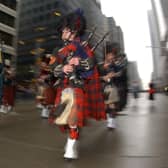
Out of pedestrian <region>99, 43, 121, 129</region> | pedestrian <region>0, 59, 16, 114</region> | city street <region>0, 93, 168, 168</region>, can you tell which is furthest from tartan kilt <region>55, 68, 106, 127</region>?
pedestrian <region>0, 59, 16, 114</region>

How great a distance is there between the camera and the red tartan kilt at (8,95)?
37.8 ft

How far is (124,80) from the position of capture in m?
8.80

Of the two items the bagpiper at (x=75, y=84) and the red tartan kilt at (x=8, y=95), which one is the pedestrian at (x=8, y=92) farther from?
the bagpiper at (x=75, y=84)

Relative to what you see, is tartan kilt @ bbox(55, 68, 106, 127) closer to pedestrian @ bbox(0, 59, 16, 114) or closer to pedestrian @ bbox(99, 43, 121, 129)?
pedestrian @ bbox(99, 43, 121, 129)

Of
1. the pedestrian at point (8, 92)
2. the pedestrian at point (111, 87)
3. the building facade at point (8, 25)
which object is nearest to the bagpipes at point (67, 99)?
the pedestrian at point (111, 87)

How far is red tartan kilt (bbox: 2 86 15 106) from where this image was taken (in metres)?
11.5

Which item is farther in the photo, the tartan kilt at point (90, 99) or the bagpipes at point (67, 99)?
the tartan kilt at point (90, 99)

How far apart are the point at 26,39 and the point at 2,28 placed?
676 cm

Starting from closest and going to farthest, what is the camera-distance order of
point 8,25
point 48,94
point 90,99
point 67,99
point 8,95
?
point 67,99 < point 90,99 < point 48,94 < point 8,95 < point 8,25

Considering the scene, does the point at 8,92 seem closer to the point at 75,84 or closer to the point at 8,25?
the point at 75,84

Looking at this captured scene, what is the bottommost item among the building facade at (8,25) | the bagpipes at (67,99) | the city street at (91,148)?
the city street at (91,148)

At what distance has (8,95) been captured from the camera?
11.7m

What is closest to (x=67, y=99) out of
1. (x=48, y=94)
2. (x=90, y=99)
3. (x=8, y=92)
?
(x=90, y=99)

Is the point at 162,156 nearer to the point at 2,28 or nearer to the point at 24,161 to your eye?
the point at 24,161
